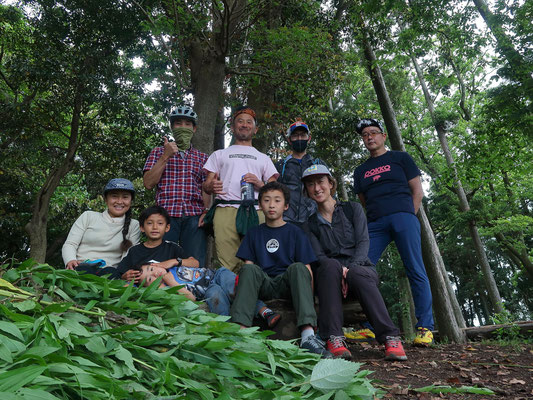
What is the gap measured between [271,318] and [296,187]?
1803mm

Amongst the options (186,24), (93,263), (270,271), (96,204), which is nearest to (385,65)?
(186,24)

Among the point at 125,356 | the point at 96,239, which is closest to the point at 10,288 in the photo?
the point at 125,356

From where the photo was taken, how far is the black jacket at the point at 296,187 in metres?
4.56

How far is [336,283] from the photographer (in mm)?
3723

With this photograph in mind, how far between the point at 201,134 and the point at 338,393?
5743 millimetres

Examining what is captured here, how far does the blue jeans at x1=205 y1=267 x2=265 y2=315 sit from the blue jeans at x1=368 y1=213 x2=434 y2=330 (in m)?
Result: 1.73

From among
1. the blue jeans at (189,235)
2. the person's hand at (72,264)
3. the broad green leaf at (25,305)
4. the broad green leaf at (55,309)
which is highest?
the blue jeans at (189,235)

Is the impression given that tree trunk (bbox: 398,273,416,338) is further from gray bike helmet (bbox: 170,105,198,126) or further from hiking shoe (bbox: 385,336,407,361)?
gray bike helmet (bbox: 170,105,198,126)

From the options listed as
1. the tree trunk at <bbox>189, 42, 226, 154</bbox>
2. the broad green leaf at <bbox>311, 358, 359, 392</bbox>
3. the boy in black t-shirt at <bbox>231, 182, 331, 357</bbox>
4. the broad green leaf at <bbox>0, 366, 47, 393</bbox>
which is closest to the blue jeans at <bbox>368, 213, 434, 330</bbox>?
the boy in black t-shirt at <bbox>231, 182, 331, 357</bbox>

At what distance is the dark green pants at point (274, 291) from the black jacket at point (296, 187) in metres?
0.95

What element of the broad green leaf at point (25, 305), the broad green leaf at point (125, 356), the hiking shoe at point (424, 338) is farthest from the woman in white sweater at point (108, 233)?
the hiking shoe at point (424, 338)

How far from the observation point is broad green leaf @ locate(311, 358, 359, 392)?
87.0 inches

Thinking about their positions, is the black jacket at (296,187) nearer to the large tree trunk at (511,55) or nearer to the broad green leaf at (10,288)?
the broad green leaf at (10,288)

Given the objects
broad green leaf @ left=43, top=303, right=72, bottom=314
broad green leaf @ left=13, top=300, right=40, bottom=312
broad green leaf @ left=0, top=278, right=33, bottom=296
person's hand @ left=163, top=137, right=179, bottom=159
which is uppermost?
person's hand @ left=163, top=137, right=179, bottom=159
